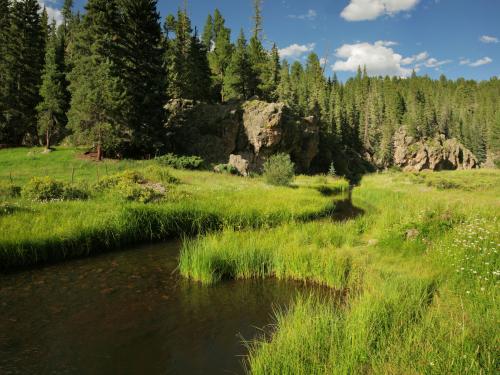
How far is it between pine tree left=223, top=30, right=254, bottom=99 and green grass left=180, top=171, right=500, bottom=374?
48.7 meters

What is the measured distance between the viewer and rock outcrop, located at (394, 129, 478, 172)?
10312cm

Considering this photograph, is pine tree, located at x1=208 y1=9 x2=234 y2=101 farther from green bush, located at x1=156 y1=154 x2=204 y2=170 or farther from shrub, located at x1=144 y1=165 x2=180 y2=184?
shrub, located at x1=144 y1=165 x2=180 y2=184

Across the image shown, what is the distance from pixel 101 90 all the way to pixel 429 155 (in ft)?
320

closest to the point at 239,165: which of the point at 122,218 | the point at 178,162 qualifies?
the point at 178,162

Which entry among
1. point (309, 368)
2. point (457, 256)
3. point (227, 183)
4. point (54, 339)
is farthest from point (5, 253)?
point (227, 183)

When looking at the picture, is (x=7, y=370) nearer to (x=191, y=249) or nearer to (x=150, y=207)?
(x=191, y=249)

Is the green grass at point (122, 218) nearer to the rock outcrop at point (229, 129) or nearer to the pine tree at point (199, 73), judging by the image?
the rock outcrop at point (229, 129)

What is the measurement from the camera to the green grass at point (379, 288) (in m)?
5.49

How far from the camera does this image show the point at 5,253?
12.2 m

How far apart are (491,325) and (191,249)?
354 inches

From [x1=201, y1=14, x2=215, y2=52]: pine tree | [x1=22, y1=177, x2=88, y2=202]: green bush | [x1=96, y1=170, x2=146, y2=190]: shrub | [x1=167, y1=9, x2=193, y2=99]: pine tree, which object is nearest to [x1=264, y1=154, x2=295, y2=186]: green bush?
[x1=96, y1=170, x2=146, y2=190]: shrub

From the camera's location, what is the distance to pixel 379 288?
8.64 m

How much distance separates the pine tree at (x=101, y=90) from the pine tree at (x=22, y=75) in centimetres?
1259

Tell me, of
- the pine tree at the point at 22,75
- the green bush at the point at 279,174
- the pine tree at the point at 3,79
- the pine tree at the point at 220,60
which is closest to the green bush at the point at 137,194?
the green bush at the point at 279,174
